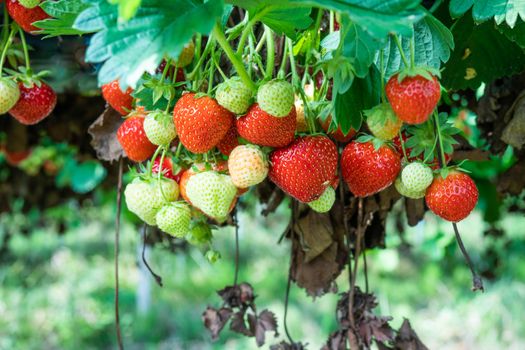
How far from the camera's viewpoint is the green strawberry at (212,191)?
73 centimetres

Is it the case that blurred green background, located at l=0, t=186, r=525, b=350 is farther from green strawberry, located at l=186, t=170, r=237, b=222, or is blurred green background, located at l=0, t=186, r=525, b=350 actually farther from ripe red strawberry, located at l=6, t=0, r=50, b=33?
green strawberry, located at l=186, t=170, r=237, b=222

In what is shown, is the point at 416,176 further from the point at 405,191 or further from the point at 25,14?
the point at 25,14

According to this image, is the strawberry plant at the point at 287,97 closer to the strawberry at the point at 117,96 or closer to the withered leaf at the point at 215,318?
the strawberry at the point at 117,96

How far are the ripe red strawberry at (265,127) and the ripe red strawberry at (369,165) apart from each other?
9 cm

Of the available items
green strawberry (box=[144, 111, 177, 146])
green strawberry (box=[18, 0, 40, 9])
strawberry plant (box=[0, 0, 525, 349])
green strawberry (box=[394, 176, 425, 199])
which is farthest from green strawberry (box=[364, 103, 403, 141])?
green strawberry (box=[18, 0, 40, 9])

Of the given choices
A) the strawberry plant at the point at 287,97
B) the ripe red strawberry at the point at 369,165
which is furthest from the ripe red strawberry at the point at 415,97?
the ripe red strawberry at the point at 369,165

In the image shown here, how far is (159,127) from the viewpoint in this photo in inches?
28.8

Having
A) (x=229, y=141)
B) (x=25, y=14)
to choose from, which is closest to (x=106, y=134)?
(x=25, y=14)

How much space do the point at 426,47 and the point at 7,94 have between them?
22.4 inches

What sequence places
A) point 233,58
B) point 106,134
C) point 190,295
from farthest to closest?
point 190,295 → point 106,134 → point 233,58

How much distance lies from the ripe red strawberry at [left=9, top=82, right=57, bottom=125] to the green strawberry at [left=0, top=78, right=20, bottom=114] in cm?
3

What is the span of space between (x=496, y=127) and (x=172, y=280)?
4.83 metres

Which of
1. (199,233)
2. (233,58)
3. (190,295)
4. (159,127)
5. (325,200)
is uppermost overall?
(233,58)

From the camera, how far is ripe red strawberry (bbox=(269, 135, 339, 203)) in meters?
0.68
